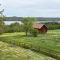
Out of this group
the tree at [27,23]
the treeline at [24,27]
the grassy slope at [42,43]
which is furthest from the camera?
the tree at [27,23]

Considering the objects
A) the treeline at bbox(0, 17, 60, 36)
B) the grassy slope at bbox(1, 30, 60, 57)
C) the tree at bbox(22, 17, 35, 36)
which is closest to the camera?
the grassy slope at bbox(1, 30, 60, 57)

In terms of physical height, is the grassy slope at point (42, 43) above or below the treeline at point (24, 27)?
below

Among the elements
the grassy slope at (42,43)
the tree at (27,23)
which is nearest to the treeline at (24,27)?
the tree at (27,23)

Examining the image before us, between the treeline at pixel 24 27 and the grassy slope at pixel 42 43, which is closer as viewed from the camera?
the grassy slope at pixel 42 43

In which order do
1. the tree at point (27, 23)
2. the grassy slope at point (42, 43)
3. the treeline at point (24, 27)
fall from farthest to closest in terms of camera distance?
the tree at point (27, 23) < the treeline at point (24, 27) < the grassy slope at point (42, 43)

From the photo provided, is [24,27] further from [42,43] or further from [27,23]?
[42,43]

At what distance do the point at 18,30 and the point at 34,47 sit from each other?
36.4m

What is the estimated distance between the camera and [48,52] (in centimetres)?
3653

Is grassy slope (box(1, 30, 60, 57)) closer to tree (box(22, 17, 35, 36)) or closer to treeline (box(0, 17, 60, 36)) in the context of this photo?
treeline (box(0, 17, 60, 36))

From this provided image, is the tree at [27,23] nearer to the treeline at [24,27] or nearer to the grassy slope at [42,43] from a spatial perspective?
the treeline at [24,27]

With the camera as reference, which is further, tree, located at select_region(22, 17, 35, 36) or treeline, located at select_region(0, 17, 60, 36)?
tree, located at select_region(22, 17, 35, 36)

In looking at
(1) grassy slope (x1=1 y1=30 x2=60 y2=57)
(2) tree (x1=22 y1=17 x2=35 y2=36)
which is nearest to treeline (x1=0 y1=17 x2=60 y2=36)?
(2) tree (x1=22 y1=17 x2=35 y2=36)

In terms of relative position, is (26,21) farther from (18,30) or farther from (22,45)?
(22,45)

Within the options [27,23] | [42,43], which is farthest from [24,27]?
[42,43]
